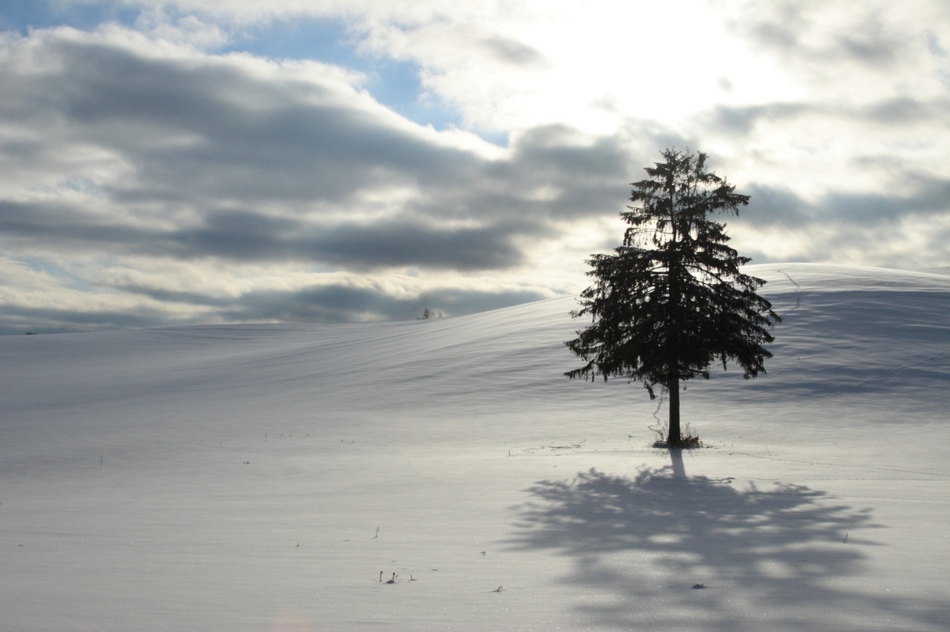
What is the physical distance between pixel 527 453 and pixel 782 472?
23.6 feet

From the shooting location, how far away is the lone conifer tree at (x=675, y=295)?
21.2 m

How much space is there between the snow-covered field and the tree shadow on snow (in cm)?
4

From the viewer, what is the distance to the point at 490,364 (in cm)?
3781

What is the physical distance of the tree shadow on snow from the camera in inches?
236

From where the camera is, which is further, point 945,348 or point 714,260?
point 945,348

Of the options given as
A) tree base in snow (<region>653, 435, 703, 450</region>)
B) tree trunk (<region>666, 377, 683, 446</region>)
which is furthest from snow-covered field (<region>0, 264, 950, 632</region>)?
tree trunk (<region>666, 377, 683, 446</region>)

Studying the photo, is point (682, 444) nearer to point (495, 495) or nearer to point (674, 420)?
point (674, 420)

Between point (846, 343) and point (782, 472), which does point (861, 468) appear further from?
point (846, 343)

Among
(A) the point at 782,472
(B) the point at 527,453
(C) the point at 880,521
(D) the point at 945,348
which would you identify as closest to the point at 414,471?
(B) the point at 527,453

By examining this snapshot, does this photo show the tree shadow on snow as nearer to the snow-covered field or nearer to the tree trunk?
the snow-covered field

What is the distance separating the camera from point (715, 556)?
8109 mm

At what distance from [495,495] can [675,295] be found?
10.8 metres

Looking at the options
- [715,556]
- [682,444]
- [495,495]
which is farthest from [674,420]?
[715,556]

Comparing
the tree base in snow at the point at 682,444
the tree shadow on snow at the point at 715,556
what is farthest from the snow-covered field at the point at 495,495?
the tree base in snow at the point at 682,444
